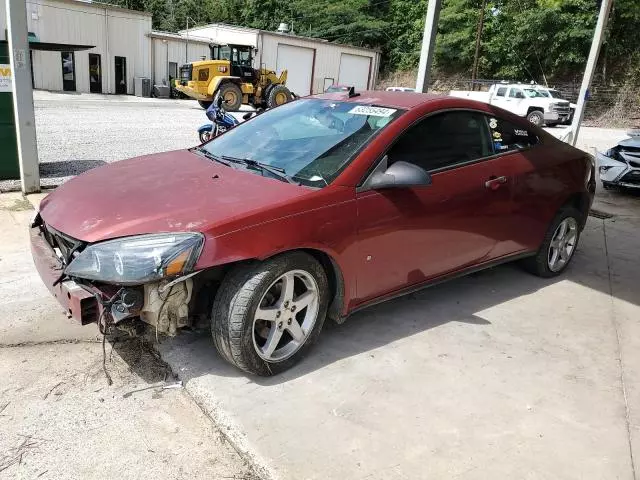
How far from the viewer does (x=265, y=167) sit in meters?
3.40

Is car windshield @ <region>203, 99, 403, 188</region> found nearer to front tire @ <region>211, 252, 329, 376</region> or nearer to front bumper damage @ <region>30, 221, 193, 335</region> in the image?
front tire @ <region>211, 252, 329, 376</region>

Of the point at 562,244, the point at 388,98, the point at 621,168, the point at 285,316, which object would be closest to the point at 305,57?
the point at 621,168

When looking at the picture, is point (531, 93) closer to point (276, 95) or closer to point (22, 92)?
point (276, 95)

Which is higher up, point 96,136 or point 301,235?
point 301,235

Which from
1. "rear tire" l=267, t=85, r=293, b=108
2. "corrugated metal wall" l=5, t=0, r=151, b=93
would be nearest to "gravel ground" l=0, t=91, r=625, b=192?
"rear tire" l=267, t=85, r=293, b=108

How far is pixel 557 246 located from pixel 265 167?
2945 mm

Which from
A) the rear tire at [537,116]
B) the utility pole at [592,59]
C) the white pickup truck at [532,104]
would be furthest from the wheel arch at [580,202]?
the rear tire at [537,116]

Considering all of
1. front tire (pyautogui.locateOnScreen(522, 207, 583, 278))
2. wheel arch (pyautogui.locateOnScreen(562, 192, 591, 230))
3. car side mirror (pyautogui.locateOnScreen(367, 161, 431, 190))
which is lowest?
front tire (pyautogui.locateOnScreen(522, 207, 583, 278))

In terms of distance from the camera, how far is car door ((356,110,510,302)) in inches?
131

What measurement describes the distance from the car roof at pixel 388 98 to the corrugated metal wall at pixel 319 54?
98.1ft

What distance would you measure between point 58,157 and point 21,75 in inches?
109

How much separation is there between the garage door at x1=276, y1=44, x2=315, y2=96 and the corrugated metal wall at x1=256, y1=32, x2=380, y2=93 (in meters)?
0.31

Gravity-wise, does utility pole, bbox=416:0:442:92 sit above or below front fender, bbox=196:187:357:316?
above

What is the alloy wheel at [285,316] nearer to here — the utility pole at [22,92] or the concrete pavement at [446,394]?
the concrete pavement at [446,394]
